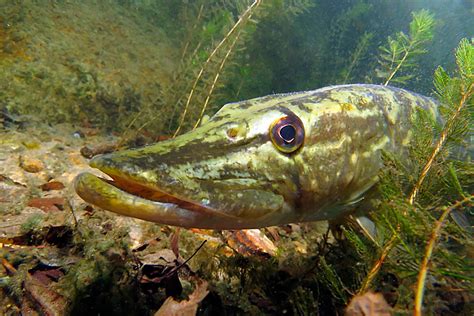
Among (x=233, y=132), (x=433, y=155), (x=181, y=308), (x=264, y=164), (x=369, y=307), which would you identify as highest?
(x=433, y=155)

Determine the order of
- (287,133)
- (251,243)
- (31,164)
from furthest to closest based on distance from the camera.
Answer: (31,164) < (251,243) < (287,133)

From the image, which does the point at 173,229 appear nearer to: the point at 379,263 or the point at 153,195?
the point at 153,195

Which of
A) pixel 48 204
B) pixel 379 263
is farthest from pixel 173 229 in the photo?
pixel 379 263

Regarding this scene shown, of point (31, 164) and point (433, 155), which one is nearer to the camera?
point (433, 155)

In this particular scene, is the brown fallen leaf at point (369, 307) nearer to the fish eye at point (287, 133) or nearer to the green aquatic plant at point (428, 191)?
the green aquatic plant at point (428, 191)

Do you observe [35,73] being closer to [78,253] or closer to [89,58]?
[89,58]

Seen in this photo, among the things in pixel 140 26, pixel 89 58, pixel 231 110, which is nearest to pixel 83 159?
pixel 231 110

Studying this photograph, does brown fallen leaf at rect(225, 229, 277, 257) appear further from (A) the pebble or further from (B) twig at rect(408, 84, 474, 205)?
(A) the pebble

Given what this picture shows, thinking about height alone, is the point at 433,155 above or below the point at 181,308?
above
